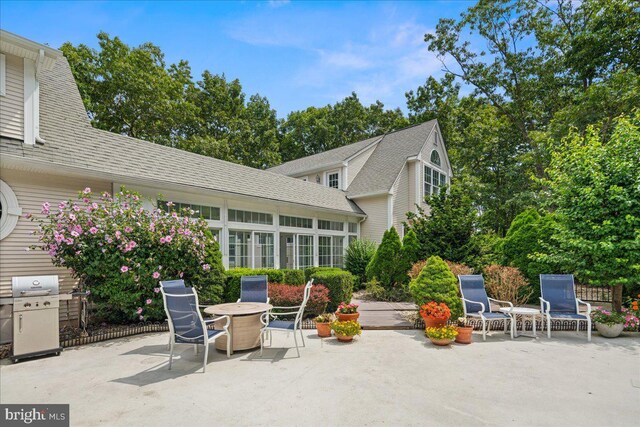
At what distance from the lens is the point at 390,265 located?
38.5 feet

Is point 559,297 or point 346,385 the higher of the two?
point 559,297

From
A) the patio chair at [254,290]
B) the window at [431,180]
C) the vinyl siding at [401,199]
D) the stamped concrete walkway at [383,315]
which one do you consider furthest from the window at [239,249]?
the window at [431,180]

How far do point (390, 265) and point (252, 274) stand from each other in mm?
5065

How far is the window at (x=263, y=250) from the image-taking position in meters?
Result: 11.6

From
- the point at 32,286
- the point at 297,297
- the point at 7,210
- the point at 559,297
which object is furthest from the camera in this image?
the point at 297,297

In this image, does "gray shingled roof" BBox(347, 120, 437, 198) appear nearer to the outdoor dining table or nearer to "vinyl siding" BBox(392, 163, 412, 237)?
"vinyl siding" BBox(392, 163, 412, 237)

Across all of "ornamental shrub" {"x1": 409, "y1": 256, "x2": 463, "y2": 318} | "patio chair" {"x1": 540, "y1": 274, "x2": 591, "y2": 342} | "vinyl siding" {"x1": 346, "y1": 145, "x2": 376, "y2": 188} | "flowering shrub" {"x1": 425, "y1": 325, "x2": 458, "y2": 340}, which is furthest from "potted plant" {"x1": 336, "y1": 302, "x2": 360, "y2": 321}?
"vinyl siding" {"x1": 346, "y1": 145, "x2": 376, "y2": 188}

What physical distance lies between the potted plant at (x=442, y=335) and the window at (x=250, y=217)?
7029 mm

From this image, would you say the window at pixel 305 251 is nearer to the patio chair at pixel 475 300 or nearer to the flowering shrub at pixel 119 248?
the flowering shrub at pixel 119 248

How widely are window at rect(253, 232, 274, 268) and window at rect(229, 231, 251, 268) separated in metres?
0.29

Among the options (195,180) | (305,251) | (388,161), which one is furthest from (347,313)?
(388,161)

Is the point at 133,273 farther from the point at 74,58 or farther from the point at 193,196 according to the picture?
the point at 74,58

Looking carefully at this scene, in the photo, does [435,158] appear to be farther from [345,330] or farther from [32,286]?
[32,286]

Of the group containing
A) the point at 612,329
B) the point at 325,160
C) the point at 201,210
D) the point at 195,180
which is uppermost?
the point at 325,160
